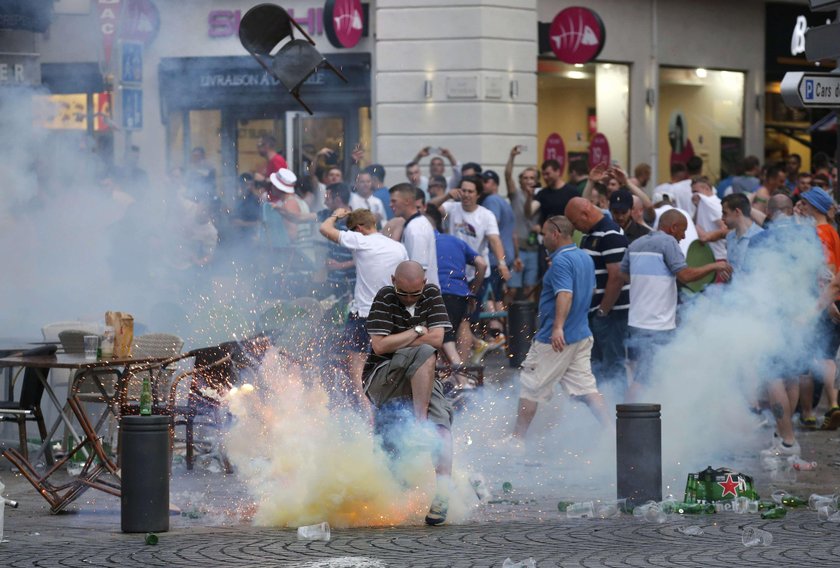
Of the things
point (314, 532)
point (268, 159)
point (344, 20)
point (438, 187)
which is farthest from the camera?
point (344, 20)

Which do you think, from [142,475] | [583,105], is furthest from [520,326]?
[142,475]

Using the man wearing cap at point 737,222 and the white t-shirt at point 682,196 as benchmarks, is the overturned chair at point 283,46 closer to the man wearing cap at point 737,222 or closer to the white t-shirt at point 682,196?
the man wearing cap at point 737,222

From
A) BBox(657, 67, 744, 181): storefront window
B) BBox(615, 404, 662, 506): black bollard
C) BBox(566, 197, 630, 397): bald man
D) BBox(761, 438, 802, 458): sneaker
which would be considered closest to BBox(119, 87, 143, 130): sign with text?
BBox(566, 197, 630, 397): bald man

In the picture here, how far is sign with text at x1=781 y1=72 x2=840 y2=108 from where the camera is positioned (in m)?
9.84

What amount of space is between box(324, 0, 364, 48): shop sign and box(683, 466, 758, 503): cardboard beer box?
36.9ft

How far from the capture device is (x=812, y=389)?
12055mm

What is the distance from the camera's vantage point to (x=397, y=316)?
884cm

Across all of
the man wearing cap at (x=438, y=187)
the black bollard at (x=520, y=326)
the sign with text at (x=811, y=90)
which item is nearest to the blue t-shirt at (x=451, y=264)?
the black bollard at (x=520, y=326)

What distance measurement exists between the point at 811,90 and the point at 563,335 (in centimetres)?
228

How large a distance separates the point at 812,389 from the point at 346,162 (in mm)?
8842

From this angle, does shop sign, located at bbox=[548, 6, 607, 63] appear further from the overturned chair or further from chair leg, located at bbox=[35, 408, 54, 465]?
chair leg, located at bbox=[35, 408, 54, 465]

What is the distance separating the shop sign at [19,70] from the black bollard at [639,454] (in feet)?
20.0

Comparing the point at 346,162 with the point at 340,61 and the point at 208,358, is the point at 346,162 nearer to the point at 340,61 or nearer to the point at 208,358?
the point at 340,61

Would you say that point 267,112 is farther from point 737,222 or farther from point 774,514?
point 774,514
